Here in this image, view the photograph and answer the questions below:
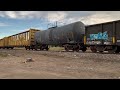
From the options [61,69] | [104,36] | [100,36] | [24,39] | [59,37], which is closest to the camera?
[61,69]

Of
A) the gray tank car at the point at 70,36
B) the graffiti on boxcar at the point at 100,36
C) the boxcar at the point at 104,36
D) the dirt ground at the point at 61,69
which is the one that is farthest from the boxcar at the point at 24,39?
the dirt ground at the point at 61,69

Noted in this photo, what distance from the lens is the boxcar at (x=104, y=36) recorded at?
64.3ft

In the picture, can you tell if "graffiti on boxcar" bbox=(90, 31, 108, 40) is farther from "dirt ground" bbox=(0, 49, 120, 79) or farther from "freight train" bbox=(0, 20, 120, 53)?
"dirt ground" bbox=(0, 49, 120, 79)

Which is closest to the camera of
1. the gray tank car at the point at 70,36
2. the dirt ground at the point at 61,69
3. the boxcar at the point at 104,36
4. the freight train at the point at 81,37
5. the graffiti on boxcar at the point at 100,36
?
the dirt ground at the point at 61,69

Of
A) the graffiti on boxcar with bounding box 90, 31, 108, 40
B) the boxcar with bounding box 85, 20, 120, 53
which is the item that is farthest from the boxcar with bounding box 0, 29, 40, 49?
the graffiti on boxcar with bounding box 90, 31, 108, 40

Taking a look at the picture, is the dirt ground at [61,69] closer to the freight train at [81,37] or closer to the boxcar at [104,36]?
the boxcar at [104,36]

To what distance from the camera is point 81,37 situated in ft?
84.2

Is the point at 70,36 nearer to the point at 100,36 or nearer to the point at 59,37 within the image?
the point at 59,37

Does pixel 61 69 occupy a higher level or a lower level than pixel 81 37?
lower

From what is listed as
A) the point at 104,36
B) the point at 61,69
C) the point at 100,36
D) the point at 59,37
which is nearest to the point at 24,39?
the point at 59,37

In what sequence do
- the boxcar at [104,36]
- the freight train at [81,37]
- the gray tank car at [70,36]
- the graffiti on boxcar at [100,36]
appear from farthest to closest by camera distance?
the gray tank car at [70,36] → the graffiti on boxcar at [100,36] → the freight train at [81,37] → the boxcar at [104,36]

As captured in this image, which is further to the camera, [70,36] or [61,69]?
[70,36]

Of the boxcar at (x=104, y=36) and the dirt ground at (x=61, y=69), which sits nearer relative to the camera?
the dirt ground at (x=61, y=69)

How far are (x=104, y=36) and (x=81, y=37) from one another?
506cm
